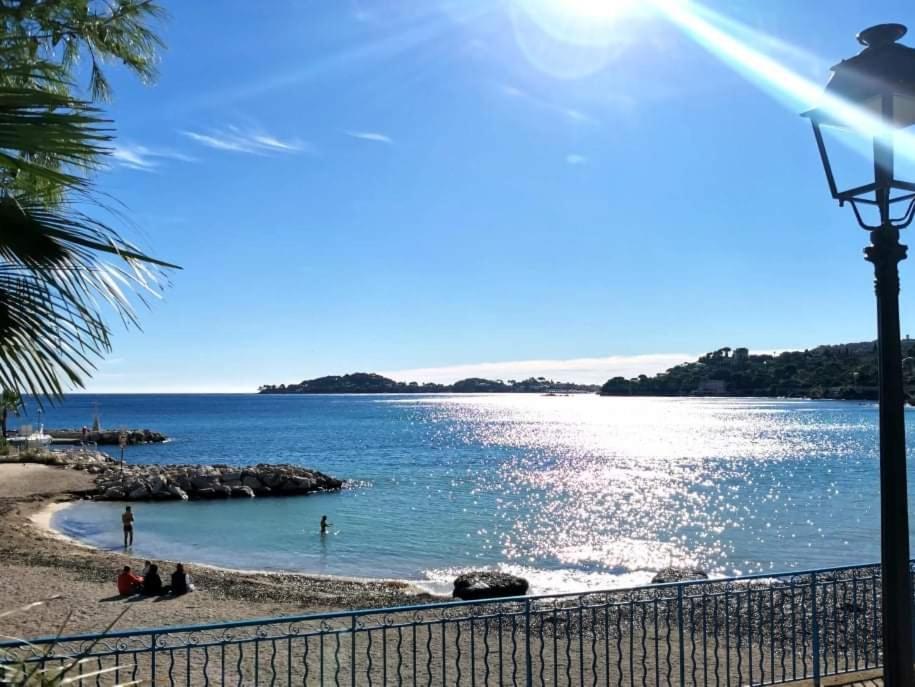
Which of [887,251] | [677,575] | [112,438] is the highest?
[887,251]

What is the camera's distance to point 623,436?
110 meters

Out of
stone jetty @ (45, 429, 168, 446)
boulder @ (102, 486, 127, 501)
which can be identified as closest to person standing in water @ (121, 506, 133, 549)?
boulder @ (102, 486, 127, 501)

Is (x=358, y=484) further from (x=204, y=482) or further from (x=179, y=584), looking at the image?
(x=179, y=584)

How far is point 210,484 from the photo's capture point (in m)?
48.2

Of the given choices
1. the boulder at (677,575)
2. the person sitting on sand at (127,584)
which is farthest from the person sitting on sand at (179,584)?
the boulder at (677,575)

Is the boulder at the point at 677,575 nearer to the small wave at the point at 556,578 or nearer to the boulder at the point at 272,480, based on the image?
the small wave at the point at 556,578

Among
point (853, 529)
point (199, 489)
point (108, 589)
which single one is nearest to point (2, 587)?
point (108, 589)

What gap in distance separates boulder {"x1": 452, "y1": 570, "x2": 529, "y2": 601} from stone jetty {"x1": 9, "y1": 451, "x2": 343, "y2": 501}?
101ft

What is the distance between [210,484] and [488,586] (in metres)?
32.5

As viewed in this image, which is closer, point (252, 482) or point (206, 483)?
point (206, 483)

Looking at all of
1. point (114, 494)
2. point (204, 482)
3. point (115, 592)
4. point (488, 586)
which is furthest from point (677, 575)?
point (114, 494)

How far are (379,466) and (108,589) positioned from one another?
47.9 meters

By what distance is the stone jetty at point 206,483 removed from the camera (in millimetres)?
46344

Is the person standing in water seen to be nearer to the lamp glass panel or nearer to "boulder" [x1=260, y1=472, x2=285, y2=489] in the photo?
"boulder" [x1=260, y1=472, x2=285, y2=489]
